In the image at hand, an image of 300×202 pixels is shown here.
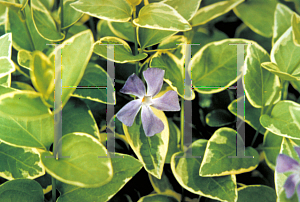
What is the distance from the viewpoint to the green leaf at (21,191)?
517 mm

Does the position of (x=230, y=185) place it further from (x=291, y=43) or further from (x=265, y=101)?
(x=291, y=43)

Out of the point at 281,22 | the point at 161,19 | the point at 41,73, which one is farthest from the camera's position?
the point at 281,22

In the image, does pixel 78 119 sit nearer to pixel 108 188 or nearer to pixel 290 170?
pixel 108 188

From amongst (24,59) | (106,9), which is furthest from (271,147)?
(24,59)

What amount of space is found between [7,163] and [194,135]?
0.45m

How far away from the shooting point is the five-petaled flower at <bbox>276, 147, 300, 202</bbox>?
49 centimetres

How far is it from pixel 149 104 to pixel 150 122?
4 centimetres

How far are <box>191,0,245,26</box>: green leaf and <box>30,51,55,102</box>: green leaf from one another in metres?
0.38

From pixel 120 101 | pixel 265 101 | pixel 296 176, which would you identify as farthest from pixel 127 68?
pixel 296 176

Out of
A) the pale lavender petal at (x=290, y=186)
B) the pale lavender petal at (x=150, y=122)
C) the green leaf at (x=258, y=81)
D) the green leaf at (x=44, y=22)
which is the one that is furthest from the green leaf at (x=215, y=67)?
the green leaf at (x=44, y=22)

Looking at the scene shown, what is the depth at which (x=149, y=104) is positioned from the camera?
1.81 feet

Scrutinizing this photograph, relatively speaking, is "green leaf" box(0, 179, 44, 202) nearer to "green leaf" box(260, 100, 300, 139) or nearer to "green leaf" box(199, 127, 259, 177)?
"green leaf" box(199, 127, 259, 177)

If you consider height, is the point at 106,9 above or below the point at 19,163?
above

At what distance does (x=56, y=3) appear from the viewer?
27.3 inches
